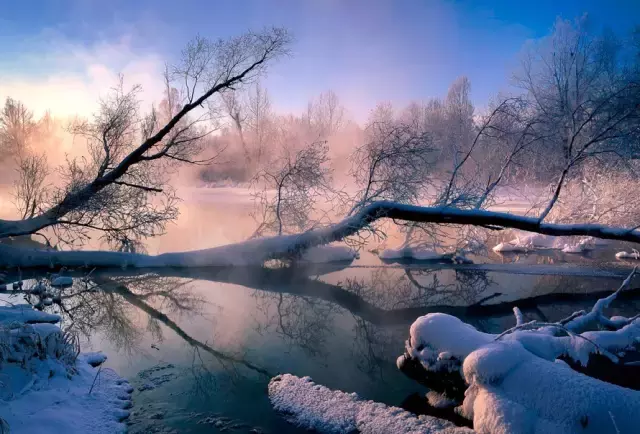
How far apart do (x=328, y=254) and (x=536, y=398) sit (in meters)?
10.1

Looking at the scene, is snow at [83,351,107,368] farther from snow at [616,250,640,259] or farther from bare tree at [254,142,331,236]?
snow at [616,250,640,259]

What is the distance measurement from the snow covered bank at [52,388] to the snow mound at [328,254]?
8411 mm

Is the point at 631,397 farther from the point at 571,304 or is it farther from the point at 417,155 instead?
the point at 417,155

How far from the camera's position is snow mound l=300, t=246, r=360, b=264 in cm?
1327

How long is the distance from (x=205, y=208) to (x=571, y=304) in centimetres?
2077

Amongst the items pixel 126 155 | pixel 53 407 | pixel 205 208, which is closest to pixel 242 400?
pixel 53 407

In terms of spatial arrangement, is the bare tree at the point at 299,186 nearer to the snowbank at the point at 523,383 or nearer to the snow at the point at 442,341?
the snow at the point at 442,341

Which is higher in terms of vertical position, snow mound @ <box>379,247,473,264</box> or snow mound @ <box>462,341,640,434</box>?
snow mound @ <box>379,247,473,264</box>

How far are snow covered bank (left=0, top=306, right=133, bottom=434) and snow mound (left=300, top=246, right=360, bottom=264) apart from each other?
841 cm

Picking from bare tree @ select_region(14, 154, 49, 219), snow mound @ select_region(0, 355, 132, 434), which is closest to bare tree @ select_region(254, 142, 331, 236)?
bare tree @ select_region(14, 154, 49, 219)

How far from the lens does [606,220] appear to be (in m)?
15.6

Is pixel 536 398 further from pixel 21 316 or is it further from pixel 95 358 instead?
pixel 21 316

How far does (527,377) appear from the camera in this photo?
3.69 metres

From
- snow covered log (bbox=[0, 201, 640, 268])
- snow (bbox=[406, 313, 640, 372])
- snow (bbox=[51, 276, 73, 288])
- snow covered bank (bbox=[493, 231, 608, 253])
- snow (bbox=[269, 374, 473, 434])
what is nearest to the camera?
snow (bbox=[269, 374, 473, 434])
